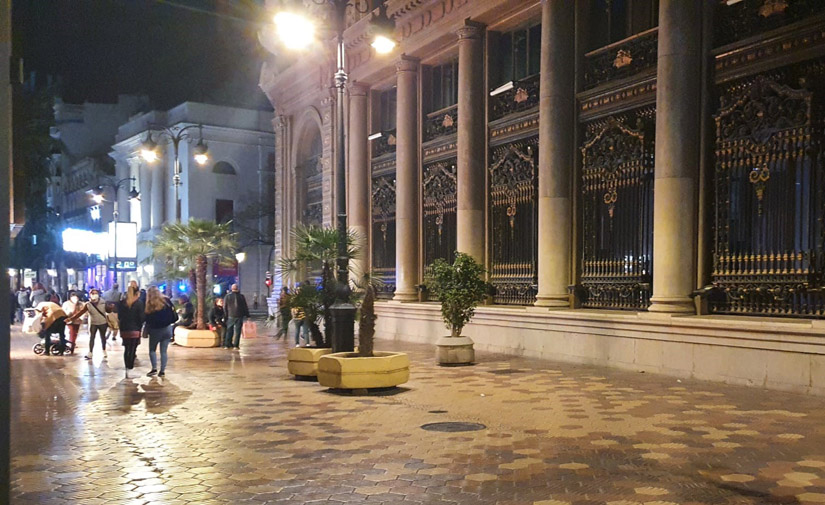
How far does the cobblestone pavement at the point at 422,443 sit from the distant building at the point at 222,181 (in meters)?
32.8

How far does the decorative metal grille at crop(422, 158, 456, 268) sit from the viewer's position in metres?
21.5

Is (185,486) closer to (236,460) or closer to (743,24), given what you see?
(236,460)

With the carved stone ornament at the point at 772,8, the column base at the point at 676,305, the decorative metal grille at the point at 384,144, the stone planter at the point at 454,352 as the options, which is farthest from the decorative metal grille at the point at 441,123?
the carved stone ornament at the point at 772,8

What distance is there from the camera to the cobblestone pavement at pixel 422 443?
617cm

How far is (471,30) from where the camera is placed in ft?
64.5

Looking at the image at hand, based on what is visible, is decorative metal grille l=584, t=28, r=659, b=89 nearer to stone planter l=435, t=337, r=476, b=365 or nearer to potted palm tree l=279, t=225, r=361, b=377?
stone planter l=435, t=337, r=476, b=365

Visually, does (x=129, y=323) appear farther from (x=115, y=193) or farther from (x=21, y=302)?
(x=115, y=193)

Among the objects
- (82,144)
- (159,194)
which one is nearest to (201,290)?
(159,194)

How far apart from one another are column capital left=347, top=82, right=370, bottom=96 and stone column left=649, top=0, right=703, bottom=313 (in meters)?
13.7

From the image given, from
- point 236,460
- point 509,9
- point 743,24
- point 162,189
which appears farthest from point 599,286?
point 162,189

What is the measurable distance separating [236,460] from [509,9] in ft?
49.0

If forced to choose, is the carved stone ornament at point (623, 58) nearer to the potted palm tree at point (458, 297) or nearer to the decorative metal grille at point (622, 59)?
the decorative metal grille at point (622, 59)

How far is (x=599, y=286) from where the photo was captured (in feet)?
52.9

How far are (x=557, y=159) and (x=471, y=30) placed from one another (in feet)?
17.4
